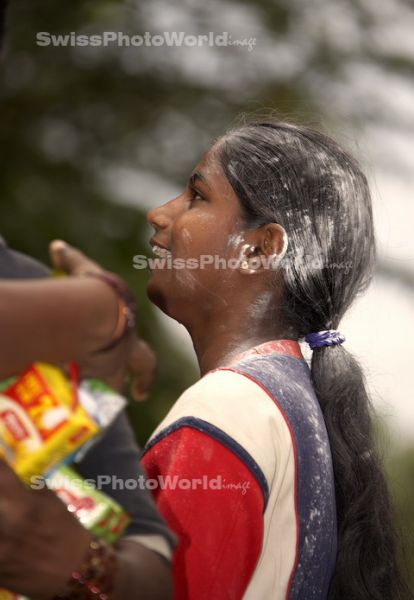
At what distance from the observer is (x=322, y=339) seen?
4.03 ft

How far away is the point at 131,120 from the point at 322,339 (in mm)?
1067

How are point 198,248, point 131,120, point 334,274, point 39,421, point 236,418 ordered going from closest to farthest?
point 39,421 → point 236,418 → point 198,248 → point 334,274 → point 131,120

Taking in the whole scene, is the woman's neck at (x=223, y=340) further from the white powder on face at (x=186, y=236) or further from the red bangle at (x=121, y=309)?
the red bangle at (x=121, y=309)

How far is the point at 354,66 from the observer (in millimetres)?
3197

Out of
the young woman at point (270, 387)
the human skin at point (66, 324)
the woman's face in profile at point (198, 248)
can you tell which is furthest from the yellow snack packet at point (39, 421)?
the woman's face in profile at point (198, 248)

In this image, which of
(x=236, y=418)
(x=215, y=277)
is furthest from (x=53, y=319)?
(x=215, y=277)

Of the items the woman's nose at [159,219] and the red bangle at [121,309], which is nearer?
the red bangle at [121,309]

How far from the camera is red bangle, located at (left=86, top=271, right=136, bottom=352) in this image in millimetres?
708

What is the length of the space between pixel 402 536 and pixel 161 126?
47.3 inches

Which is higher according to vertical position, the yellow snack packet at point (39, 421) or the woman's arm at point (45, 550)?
the yellow snack packet at point (39, 421)

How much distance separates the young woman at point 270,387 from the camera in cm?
97

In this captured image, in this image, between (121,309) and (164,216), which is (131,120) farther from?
(121,309)

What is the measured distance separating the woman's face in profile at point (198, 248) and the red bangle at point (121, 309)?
0.40 meters

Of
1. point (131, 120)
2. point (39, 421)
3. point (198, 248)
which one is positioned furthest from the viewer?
point (131, 120)
